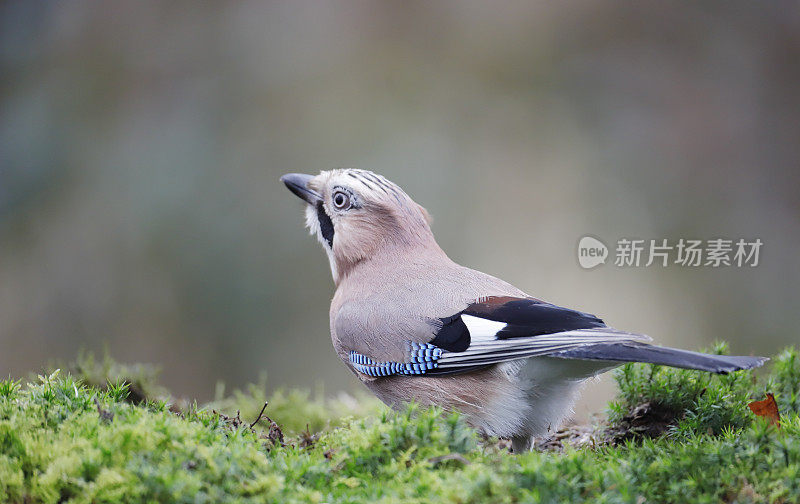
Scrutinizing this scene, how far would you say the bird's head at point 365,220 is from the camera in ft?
17.7

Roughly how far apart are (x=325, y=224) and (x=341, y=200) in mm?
269

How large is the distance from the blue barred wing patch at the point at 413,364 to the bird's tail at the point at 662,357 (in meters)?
0.75

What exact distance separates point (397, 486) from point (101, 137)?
8.34 meters

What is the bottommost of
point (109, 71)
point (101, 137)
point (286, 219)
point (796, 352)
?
point (796, 352)

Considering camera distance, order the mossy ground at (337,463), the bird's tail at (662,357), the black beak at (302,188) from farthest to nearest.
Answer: the black beak at (302,188), the bird's tail at (662,357), the mossy ground at (337,463)

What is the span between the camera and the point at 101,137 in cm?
990

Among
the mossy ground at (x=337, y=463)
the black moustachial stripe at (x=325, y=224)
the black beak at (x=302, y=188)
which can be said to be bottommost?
the mossy ground at (x=337, y=463)

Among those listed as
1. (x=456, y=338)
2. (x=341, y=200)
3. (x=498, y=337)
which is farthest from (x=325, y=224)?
(x=498, y=337)

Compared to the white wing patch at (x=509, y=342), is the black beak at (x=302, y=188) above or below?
above

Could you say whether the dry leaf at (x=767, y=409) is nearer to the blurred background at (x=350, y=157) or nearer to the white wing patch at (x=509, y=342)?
the white wing patch at (x=509, y=342)

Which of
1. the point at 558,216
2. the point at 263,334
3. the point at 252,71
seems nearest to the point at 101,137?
the point at 252,71

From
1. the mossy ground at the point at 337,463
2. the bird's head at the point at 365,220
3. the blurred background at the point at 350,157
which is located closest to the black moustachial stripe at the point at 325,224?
the bird's head at the point at 365,220

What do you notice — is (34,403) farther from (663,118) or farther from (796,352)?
(663,118)

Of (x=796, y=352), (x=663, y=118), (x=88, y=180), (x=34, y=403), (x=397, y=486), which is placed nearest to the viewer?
(x=397, y=486)
